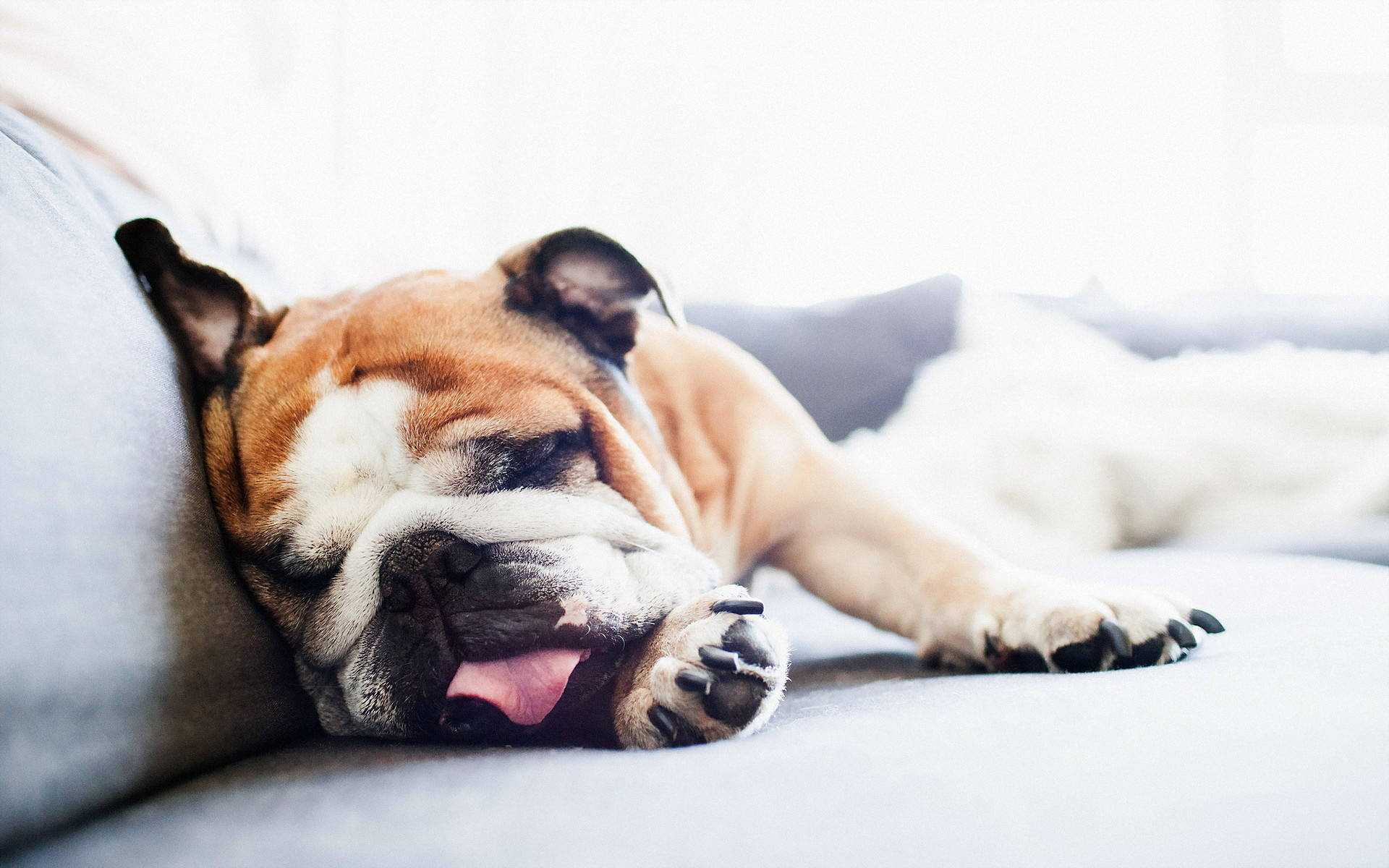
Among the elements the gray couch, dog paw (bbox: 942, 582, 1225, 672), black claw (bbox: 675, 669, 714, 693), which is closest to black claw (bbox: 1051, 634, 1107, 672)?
dog paw (bbox: 942, 582, 1225, 672)

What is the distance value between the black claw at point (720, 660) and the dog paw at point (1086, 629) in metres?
0.54

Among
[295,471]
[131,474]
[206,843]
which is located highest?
[131,474]

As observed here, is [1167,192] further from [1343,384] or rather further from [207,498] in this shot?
[207,498]

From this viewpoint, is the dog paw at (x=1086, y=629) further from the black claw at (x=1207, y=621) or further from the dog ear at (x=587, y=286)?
the dog ear at (x=587, y=286)

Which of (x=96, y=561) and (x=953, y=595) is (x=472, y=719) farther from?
(x=953, y=595)

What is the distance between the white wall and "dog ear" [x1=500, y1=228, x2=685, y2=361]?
3258mm

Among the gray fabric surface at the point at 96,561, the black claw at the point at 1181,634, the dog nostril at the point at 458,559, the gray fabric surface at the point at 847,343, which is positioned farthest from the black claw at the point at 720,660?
the gray fabric surface at the point at 847,343

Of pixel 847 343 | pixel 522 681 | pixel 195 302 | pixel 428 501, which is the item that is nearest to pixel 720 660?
pixel 522 681

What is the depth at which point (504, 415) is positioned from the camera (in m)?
1.20

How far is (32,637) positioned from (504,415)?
25.1 inches

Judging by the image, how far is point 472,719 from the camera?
956mm

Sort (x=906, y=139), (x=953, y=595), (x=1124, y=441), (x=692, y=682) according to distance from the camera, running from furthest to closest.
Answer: (x=906, y=139) → (x=1124, y=441) → (x=953, y=595) → (x=692, y=682)

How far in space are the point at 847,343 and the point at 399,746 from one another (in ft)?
7.45

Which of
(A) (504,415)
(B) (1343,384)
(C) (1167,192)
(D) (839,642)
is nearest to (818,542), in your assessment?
(D) (839,642)
